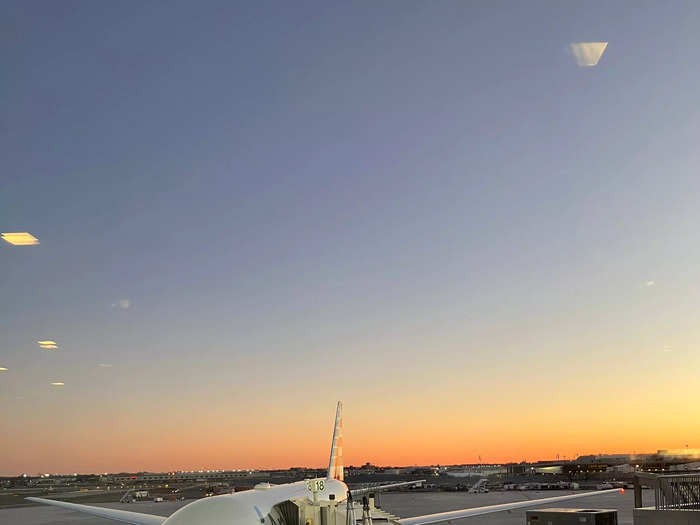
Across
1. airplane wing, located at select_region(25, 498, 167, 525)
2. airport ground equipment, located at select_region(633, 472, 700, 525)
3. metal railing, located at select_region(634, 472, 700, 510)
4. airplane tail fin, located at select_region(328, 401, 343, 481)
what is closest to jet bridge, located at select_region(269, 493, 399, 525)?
airplane wing, located at select_region(25, 498, 167, 525)

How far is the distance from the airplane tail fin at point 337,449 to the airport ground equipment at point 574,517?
19.9m

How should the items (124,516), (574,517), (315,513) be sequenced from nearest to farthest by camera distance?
(315,513) < (574,517) < (124,516)

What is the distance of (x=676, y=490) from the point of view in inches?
1164

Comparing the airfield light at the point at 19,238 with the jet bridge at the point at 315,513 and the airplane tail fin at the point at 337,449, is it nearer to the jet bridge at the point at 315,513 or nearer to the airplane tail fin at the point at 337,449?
the jet bridge at the point at 315,513

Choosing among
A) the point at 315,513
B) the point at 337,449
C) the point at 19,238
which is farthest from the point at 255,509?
the point at 337,449

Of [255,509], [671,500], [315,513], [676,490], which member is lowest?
[671,500]

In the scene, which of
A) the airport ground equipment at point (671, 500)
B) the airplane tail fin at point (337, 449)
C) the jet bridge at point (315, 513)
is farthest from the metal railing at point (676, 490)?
the airplane tail fin at point (337, 449)

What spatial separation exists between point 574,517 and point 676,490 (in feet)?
19.8

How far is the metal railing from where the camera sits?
28.9 meters

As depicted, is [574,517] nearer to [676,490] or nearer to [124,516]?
[676,490]

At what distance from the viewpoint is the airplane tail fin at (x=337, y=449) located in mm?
46906

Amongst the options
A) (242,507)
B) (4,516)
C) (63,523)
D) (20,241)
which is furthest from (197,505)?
(4,516)

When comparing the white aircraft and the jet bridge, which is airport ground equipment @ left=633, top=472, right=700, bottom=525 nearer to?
the white aircraft

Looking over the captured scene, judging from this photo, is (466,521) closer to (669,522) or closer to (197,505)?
(669,522)
